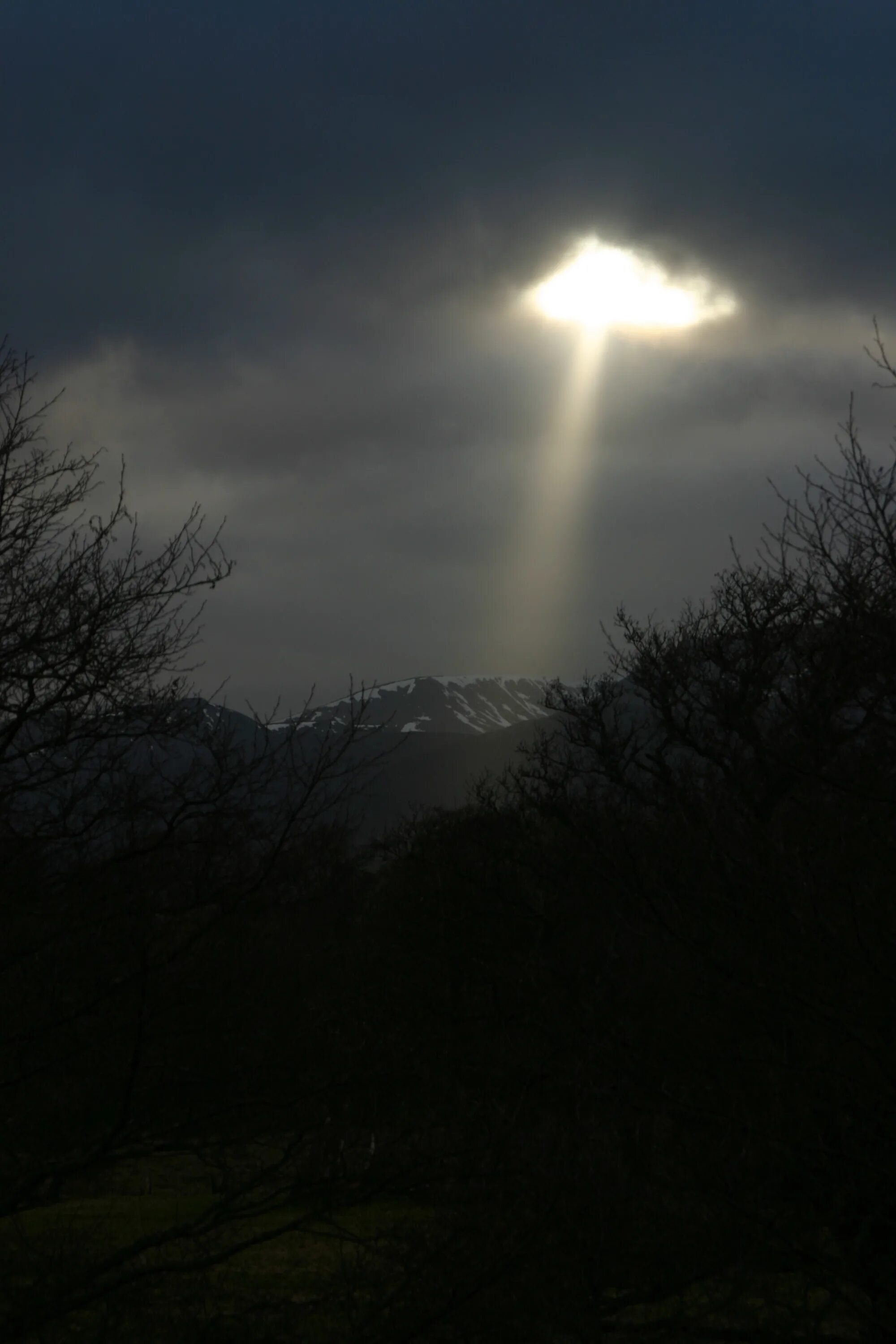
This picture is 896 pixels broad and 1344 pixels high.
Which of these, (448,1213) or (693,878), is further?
(448,1213)

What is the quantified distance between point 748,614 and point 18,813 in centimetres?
1460

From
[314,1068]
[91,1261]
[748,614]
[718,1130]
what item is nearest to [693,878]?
[718,1130]

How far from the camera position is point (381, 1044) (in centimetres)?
859

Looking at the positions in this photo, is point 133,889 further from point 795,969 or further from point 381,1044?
point 795,969

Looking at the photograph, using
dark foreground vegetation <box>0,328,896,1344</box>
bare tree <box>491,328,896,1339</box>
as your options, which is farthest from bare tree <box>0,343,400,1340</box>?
bare tree <box>491,328,896,1339</box>

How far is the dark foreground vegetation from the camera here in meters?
7.19

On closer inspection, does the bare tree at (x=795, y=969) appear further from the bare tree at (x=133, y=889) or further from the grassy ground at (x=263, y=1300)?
the bare tree at (x=133, y=889)

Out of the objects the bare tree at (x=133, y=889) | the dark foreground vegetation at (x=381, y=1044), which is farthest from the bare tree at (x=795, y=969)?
the bare tree at (x=133, y=889)

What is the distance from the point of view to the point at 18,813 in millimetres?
7133

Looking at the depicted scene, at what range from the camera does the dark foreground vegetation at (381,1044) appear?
23.6 ft

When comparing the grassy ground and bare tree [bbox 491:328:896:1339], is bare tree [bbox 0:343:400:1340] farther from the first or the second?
bare tree [bbox 491:328:896:1339]

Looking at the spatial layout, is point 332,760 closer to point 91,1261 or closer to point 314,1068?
point 314,1068

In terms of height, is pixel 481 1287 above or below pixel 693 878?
below

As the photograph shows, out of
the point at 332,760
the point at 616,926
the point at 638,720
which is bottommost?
the point at 616,926
